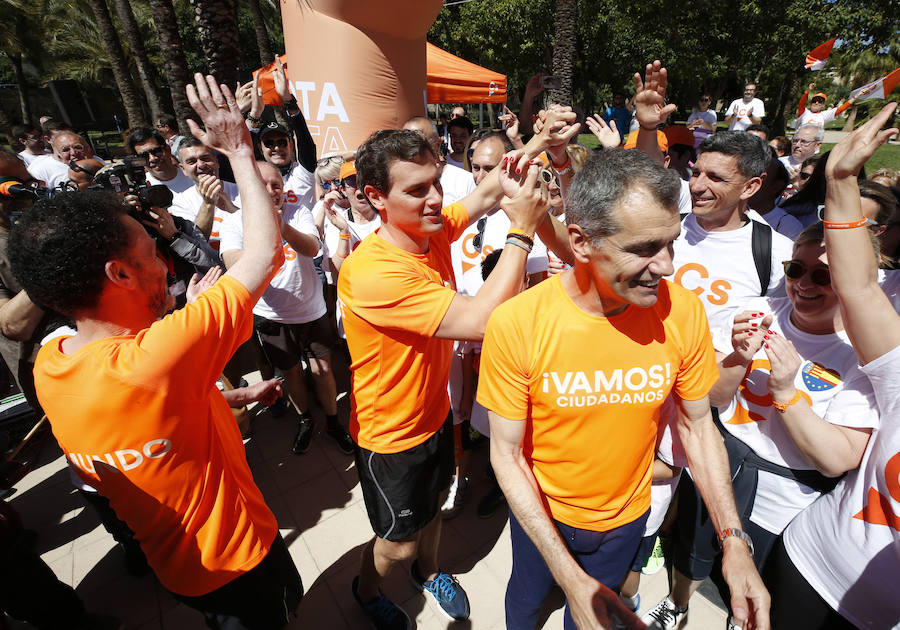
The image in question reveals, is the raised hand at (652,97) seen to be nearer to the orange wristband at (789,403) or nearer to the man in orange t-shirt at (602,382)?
the man in orange t-shirt at (602,382)

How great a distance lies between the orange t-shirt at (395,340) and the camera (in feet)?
6.07

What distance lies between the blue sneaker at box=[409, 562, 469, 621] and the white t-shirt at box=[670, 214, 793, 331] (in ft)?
6.73

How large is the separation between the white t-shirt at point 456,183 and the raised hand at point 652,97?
5.03ft

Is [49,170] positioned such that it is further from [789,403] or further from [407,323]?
[789,403]

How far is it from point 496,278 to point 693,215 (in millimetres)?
1725

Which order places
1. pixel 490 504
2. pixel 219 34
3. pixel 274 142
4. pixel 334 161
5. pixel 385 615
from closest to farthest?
1. pixel 385 615
2. pixel 490 504
3. pixel 334 161
4. pixel 274 142
5. pixel 219 34

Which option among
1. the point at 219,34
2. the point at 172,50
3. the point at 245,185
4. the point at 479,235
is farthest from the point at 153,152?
the point at 172,50

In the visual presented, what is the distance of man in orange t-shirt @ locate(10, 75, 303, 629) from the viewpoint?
1357mm

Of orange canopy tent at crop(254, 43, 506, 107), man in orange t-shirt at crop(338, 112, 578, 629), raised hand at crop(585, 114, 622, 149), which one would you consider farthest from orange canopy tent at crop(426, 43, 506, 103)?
man in orange t-shirt at crop(338, 112, 578, 629)

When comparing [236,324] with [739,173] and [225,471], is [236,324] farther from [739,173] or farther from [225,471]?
[739,173]

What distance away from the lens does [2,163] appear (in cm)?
294

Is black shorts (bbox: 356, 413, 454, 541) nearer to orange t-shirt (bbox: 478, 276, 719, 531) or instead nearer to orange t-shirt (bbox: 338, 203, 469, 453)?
orange t-shirt (bbox: 338, 203, 469, 453)

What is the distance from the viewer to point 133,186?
280 centimetres

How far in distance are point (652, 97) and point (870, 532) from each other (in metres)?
2.68
